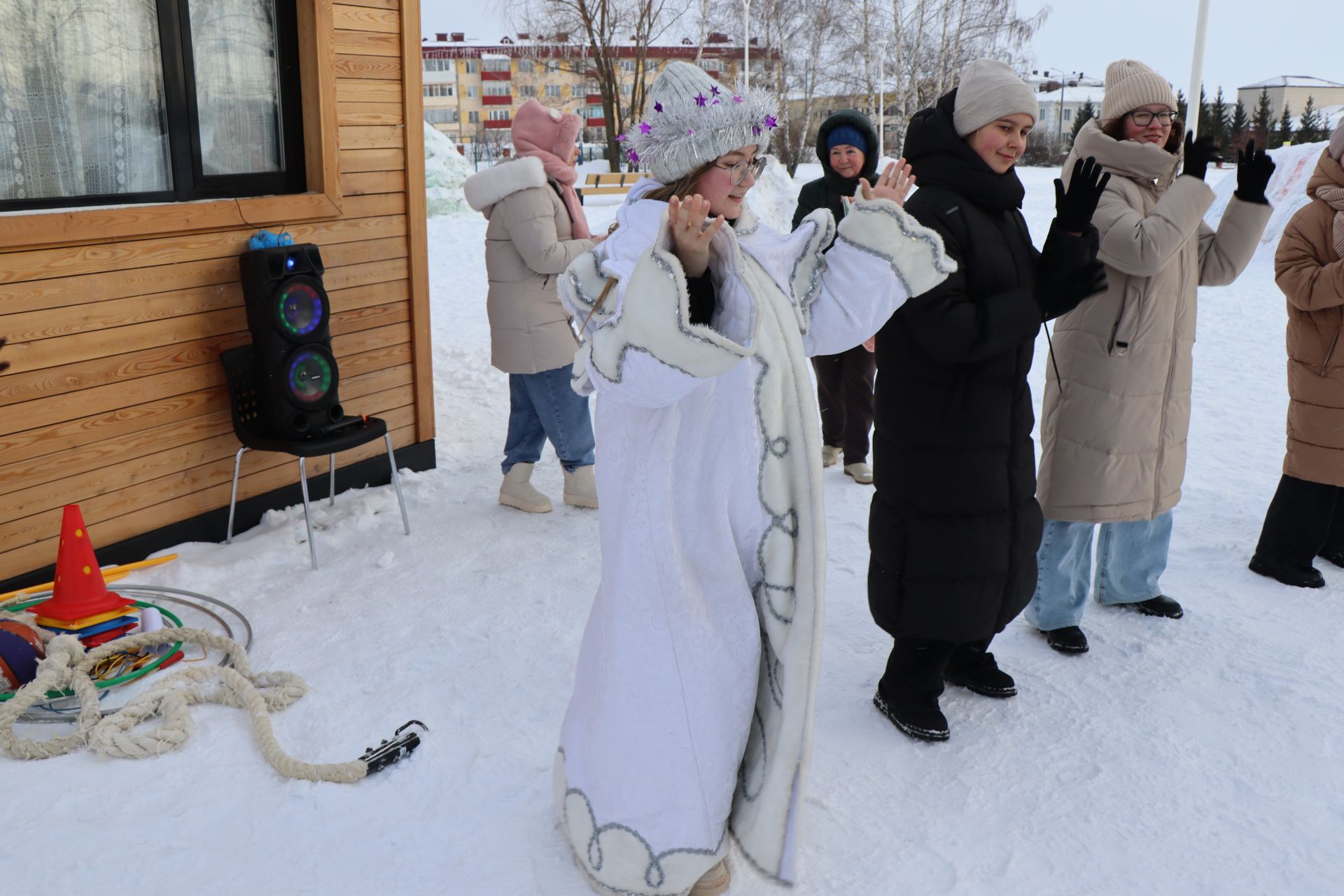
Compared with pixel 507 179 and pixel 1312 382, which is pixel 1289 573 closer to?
pixel 1312 382

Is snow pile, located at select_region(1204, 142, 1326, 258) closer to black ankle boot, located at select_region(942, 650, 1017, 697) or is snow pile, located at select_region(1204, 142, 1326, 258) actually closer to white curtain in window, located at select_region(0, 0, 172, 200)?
black ankle boot, located at select_region(942, 650, 1017, 697)

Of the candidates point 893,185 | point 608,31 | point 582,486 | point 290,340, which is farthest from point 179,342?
point 608,31

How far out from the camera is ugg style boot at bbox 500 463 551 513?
4.40m

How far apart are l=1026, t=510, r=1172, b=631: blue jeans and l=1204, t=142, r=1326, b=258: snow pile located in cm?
824

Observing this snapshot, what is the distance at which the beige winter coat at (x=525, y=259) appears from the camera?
13.4 feet

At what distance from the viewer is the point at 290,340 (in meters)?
3.85

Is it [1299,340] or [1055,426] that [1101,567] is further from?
[1299,340]

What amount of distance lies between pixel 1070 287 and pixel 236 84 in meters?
3.31

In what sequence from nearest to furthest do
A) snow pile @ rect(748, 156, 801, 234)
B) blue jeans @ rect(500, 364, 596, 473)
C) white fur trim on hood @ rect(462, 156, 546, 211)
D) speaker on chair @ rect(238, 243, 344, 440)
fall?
speaker on chair @ rect(238, 243, 344, 440), white fur trim on hood @ rect(462, 156, 546, 211), blue jeans @ rect(500, 364, 596, 473), snow pile @ rect(748, 156, 801, 234)

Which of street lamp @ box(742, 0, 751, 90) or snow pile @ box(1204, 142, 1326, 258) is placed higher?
street lamp @ box(742, 0, 751, 90)

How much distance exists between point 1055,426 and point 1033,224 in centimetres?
1037

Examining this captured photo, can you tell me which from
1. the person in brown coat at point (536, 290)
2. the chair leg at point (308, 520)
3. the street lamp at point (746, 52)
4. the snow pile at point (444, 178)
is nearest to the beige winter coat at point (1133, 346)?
the street lamp at point (746, 52)

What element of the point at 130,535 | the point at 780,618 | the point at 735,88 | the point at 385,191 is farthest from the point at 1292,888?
the point at 385,191

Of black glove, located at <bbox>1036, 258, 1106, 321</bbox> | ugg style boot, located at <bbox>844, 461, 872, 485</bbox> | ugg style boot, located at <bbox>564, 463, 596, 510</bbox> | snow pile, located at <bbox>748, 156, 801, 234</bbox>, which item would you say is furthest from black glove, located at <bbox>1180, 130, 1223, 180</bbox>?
snow pile, located at <bbox>748, 156, 801, 234</bbox>
